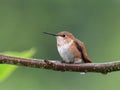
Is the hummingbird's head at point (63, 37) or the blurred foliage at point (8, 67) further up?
the blurred foliage at point (8, 67)

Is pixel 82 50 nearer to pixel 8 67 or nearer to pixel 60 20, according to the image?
pixel 8 67

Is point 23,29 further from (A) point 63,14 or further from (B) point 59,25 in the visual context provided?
(A) point 63,14

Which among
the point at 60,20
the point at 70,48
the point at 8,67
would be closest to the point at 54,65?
the point at 8,67

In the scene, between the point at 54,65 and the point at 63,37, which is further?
the point at 63,37

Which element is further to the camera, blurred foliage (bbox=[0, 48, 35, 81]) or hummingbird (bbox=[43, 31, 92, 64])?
hummingbird (bbox=[43, 31, 92, 64])

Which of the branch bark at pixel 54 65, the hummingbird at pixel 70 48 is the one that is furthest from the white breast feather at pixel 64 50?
the branch bark at pixel 54 65

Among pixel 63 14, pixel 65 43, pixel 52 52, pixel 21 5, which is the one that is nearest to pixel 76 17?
pixel 63 14

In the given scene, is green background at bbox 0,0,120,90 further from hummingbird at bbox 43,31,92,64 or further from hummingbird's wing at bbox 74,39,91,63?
hummingbird's wing at bbox 74,39,91,63

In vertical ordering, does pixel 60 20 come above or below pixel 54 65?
below

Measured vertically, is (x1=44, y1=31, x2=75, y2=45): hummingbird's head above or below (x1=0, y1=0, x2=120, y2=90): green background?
above

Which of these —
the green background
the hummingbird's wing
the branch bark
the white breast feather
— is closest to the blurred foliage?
the branch bark

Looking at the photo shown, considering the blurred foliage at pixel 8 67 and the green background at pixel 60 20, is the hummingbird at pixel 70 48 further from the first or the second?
the green background at pixel 60 20
